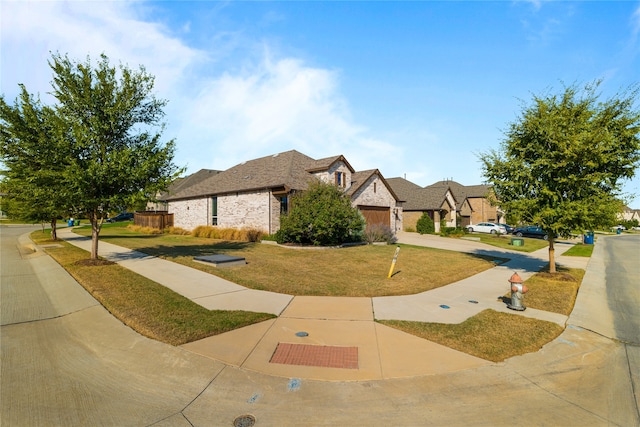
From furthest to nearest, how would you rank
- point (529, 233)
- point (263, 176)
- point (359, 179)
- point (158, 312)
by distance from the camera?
point (529, 233) → point (359, 179) → point (263, 176) → point (158, 312)

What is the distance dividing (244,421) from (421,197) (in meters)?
37.4

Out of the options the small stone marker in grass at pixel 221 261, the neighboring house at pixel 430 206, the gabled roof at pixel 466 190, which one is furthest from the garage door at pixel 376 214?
the gabled roof at pixel 466 190

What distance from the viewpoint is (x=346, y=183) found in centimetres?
2494

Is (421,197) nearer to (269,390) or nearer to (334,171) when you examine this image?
(334,171)

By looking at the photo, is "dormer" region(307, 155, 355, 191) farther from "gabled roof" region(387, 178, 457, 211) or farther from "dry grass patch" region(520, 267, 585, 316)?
"dry grass patch" region(520, 267, 585, 316)

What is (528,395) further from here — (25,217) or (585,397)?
(25,217)

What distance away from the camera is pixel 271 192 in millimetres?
21812

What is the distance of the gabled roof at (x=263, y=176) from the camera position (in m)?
22.2

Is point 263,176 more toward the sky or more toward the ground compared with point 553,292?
more toward the sky

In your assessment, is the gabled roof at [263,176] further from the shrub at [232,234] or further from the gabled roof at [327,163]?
the shrub at [232,234]

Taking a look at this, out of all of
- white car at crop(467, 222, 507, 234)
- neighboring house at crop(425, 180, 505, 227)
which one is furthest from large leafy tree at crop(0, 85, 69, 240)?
neighboring house at crop(425, 180, 505, 227)

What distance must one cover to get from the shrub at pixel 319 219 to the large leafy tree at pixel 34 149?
1050 cm

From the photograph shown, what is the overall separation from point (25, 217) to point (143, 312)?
20130mm

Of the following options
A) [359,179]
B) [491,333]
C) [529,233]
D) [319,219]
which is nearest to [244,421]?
[491,333]
